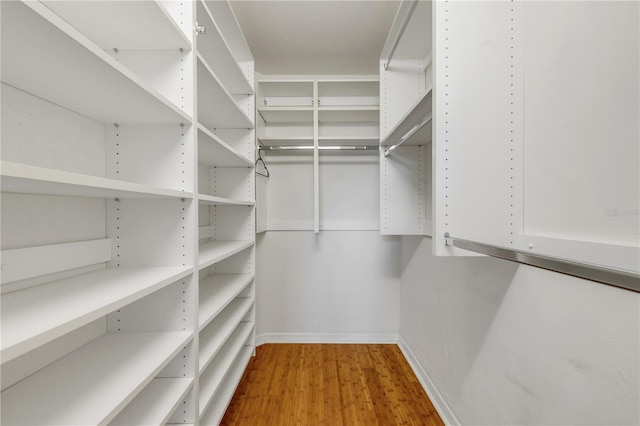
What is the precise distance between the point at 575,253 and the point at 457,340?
94 cm

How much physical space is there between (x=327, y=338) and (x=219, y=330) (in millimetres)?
A: 1231

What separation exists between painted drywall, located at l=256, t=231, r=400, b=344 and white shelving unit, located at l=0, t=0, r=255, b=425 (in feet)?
3.92

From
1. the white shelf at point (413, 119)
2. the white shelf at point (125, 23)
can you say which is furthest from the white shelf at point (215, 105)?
the white shelf at point (413, 119)

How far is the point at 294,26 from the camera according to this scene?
179 cm

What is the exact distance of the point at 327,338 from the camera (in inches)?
98.5

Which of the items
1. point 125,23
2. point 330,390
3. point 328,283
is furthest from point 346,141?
point 330,390

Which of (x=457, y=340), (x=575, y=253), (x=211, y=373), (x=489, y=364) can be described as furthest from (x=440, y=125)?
(x=211, y=373)

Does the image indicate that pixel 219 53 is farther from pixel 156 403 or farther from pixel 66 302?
pixel 156 403

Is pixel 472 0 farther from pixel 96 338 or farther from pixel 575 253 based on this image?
pixel 96 338

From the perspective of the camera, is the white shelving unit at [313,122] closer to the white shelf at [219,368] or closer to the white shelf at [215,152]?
Result: the white shelf at [215,152]

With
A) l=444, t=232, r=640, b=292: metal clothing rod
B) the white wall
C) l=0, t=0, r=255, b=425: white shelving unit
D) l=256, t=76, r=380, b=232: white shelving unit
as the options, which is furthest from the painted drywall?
l=444, t=232, r=640, b=292: metal clothing rod

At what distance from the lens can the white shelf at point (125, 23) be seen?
82cm

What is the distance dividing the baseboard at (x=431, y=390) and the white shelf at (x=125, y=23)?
7.40ft

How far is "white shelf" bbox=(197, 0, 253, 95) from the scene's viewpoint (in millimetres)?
1276
